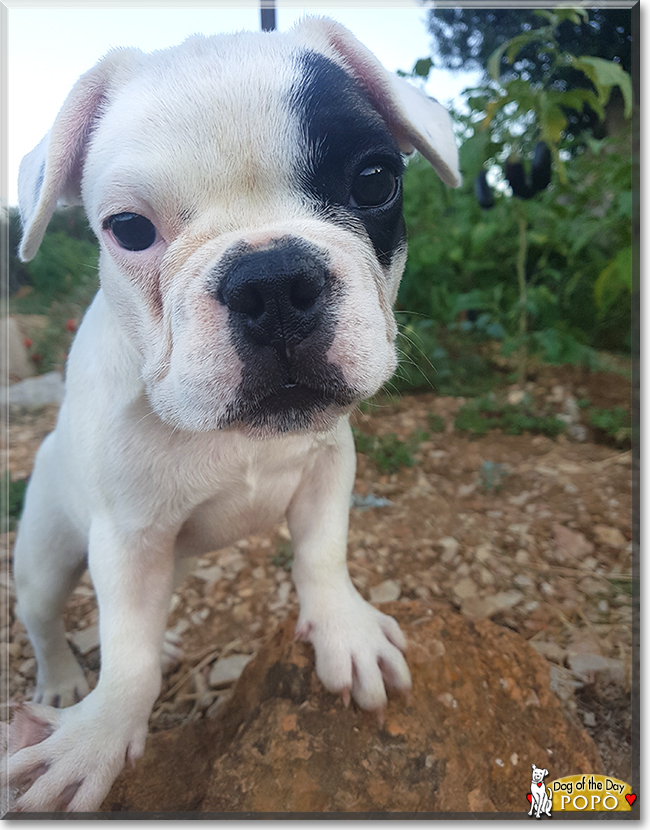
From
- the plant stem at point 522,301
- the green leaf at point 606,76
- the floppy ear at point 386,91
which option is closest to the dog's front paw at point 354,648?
the floppy ear at point 386,91

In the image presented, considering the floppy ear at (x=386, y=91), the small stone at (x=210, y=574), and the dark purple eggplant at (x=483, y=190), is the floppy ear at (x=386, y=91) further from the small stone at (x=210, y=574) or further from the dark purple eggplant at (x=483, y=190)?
the small stone at (x=210, y=574)

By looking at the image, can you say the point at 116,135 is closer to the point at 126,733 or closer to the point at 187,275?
the point at 187,275

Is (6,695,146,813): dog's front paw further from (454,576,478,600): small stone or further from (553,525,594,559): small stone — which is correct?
(553,525,594,559): small stone

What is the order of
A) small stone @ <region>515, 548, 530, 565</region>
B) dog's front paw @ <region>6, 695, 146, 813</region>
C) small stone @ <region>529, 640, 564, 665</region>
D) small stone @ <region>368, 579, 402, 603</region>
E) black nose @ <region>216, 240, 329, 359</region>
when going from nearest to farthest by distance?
black nose @ <region>216, 240, 329, 359</region>, dog's front paw @ <region>6, 695, 146, 813</region>, small stone @ <region>529, 640, 564, 665</region>, small stone @ <region>368, 579, 402, 603</region>, small stone @ <region>515, 548, 530, 565</region>

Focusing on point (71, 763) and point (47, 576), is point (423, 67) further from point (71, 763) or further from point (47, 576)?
point (71, 763)

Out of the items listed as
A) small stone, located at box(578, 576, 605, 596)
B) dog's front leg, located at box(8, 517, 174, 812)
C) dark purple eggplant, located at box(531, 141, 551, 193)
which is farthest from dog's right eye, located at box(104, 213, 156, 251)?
small stone, located at box(578, 576, 605, 596)

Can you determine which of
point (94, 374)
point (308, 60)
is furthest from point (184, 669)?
point (308, 60)

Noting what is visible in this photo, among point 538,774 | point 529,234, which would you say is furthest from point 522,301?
point 538,774
